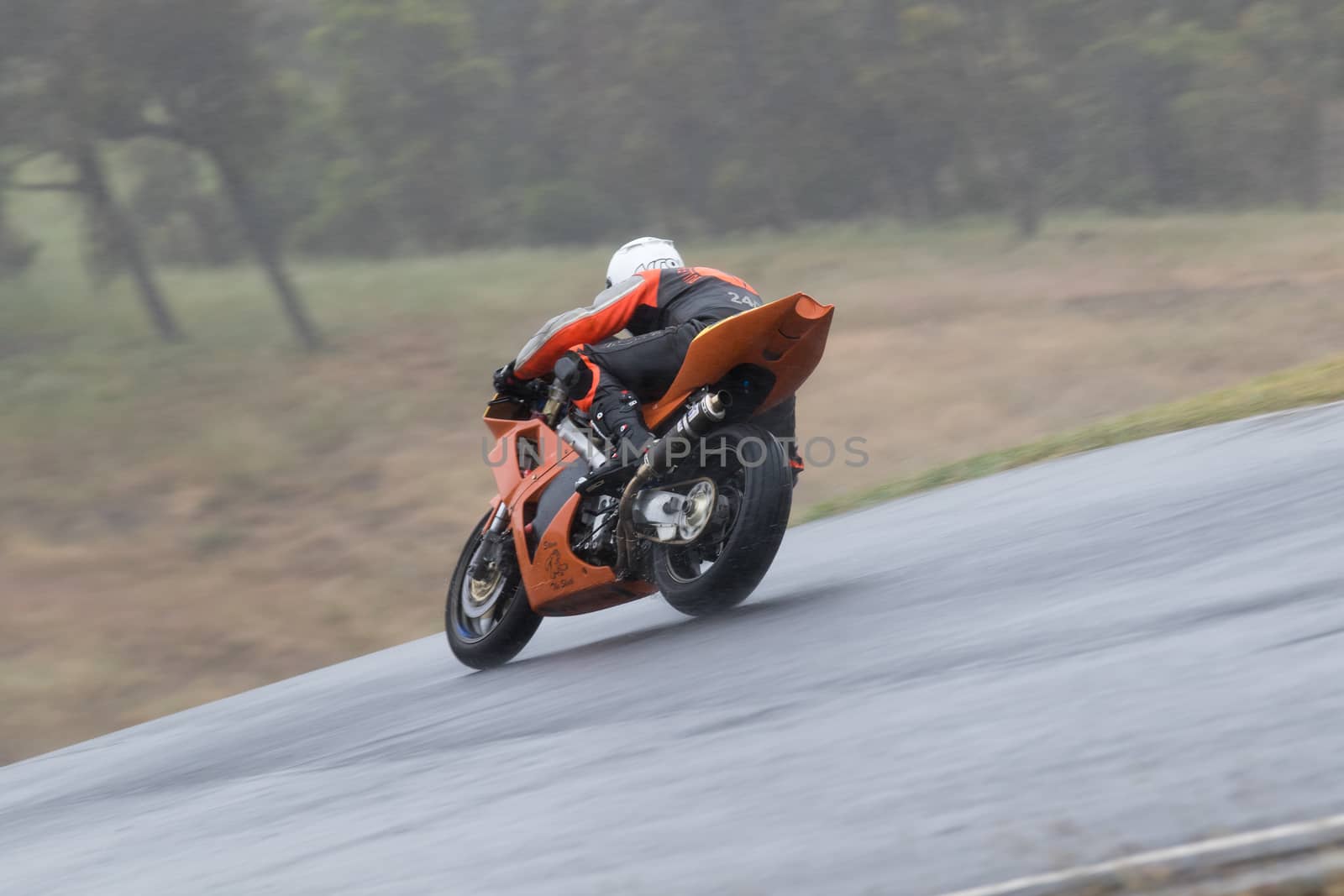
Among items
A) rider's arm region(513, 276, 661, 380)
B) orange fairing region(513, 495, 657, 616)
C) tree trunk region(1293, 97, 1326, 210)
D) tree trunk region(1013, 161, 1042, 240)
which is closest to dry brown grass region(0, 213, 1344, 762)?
tree trunk region(1013, 161, 1042, 240)

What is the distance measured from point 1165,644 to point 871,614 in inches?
59.1

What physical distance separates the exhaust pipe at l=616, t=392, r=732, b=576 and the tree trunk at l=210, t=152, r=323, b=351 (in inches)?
957

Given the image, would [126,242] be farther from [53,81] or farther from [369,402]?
[369,402]

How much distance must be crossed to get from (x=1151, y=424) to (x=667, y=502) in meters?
5.57

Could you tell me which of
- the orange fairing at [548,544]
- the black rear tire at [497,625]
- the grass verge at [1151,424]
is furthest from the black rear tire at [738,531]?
the grass verge at [1151,424]

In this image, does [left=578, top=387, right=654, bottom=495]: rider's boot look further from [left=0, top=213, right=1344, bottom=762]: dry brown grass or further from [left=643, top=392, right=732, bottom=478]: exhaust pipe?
[left=0, top=213, right=1344, bottom=762]: dry brown grass

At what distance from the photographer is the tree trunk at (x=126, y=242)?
29625mm

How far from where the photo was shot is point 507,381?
6.55 meters

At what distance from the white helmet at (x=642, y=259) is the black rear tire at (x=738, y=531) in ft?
3.02

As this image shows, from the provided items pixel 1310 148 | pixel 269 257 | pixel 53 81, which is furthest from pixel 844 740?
pixel 1310 148

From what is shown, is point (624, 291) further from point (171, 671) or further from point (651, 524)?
point (171, 671)

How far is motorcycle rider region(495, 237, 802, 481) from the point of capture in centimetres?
589

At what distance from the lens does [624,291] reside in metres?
6.07

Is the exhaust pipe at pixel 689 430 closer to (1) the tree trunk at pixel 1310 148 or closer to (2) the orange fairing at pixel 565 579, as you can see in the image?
(2) the orange fairing at pixel 565 579
